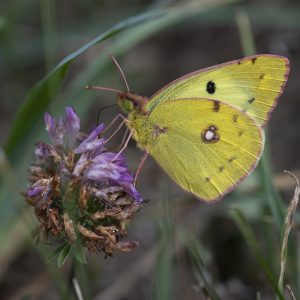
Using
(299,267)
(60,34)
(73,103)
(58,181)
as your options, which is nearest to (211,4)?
(73,103)

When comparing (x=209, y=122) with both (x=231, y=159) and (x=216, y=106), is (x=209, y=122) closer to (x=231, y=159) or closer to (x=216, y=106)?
(x=216, y=106)

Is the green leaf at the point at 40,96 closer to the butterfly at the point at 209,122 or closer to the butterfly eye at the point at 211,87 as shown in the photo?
the butterfly at the point at 209,122

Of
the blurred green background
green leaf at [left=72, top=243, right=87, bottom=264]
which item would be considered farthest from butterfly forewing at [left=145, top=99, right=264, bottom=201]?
green leaf at [left=72, top=243, right=87, bottom=264]

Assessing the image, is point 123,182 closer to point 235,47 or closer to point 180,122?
point 180,122

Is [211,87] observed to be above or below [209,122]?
above

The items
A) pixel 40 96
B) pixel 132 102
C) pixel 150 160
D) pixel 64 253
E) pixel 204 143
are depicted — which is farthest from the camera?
pixel 150 160

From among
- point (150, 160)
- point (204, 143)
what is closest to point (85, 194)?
point (204, 143)

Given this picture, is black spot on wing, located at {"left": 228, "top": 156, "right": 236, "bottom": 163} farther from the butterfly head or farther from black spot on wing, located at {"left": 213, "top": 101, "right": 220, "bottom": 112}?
the butterfly head
